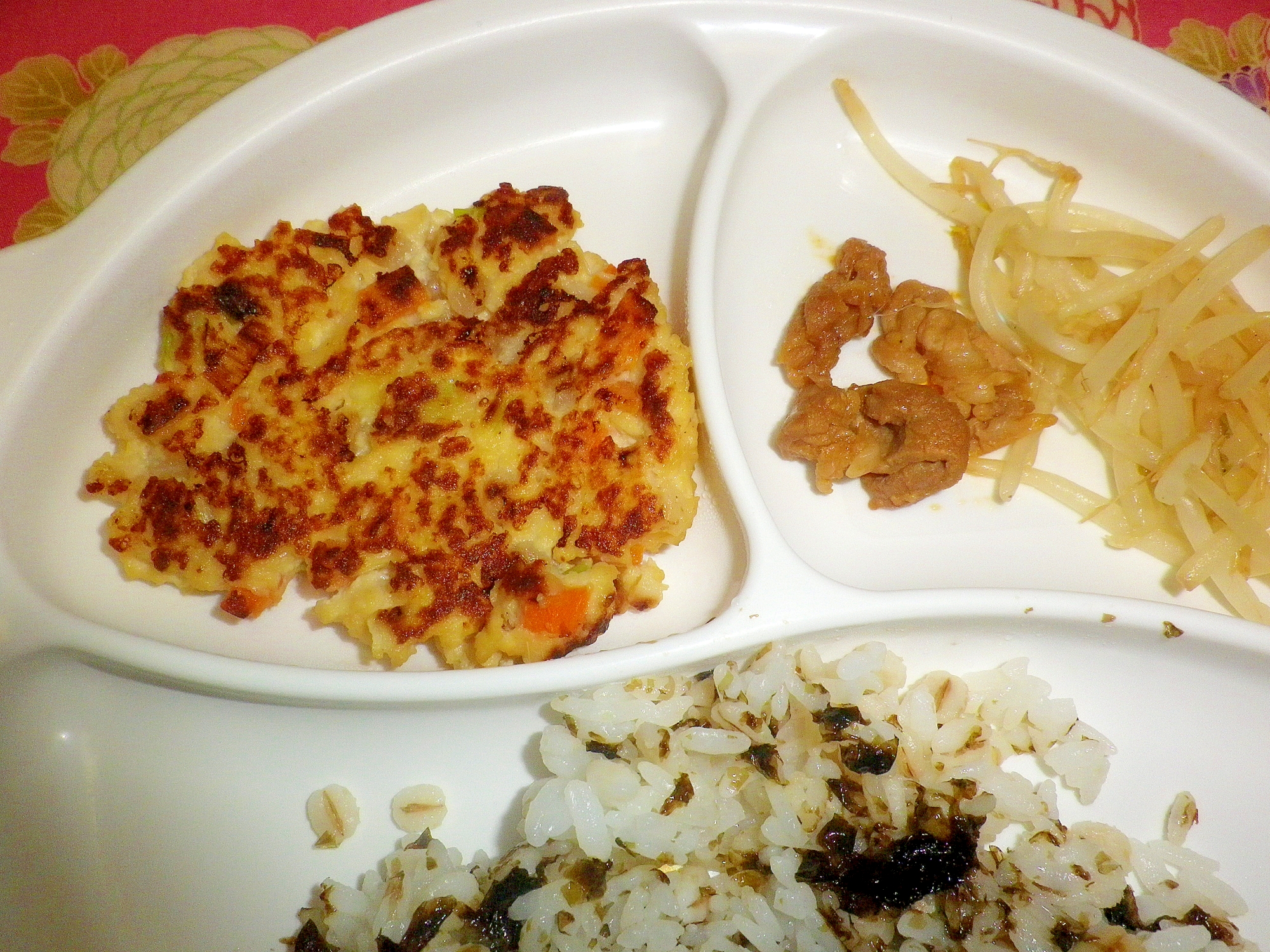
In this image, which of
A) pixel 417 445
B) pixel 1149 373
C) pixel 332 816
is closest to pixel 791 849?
pixel 332 816

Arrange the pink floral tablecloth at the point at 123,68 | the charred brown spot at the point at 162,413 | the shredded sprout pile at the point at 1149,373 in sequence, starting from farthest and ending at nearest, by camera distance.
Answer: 1. the pink floral tablecloth at the point at 123,68
2. the shredded sprout pile at the point at 1149,373
3. the charred brown spot at the point at 162,413

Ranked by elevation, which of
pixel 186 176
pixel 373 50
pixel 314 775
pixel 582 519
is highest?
pixel 373 50

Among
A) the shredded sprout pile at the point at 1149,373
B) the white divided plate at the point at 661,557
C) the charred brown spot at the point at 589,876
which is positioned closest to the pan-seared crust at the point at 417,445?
the white divided plate at the point at 661,557

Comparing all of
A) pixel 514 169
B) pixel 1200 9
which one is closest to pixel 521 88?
pixel 514 169

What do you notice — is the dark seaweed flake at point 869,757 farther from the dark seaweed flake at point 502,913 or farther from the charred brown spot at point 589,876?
the dark seaweed flake at point 502,913

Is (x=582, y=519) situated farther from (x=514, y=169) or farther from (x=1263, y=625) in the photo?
(x=1263, y=625)

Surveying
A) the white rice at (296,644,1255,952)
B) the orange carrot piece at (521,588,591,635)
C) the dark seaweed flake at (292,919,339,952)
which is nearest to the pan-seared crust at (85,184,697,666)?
the orange carrot piece at (521,588,591,635)
